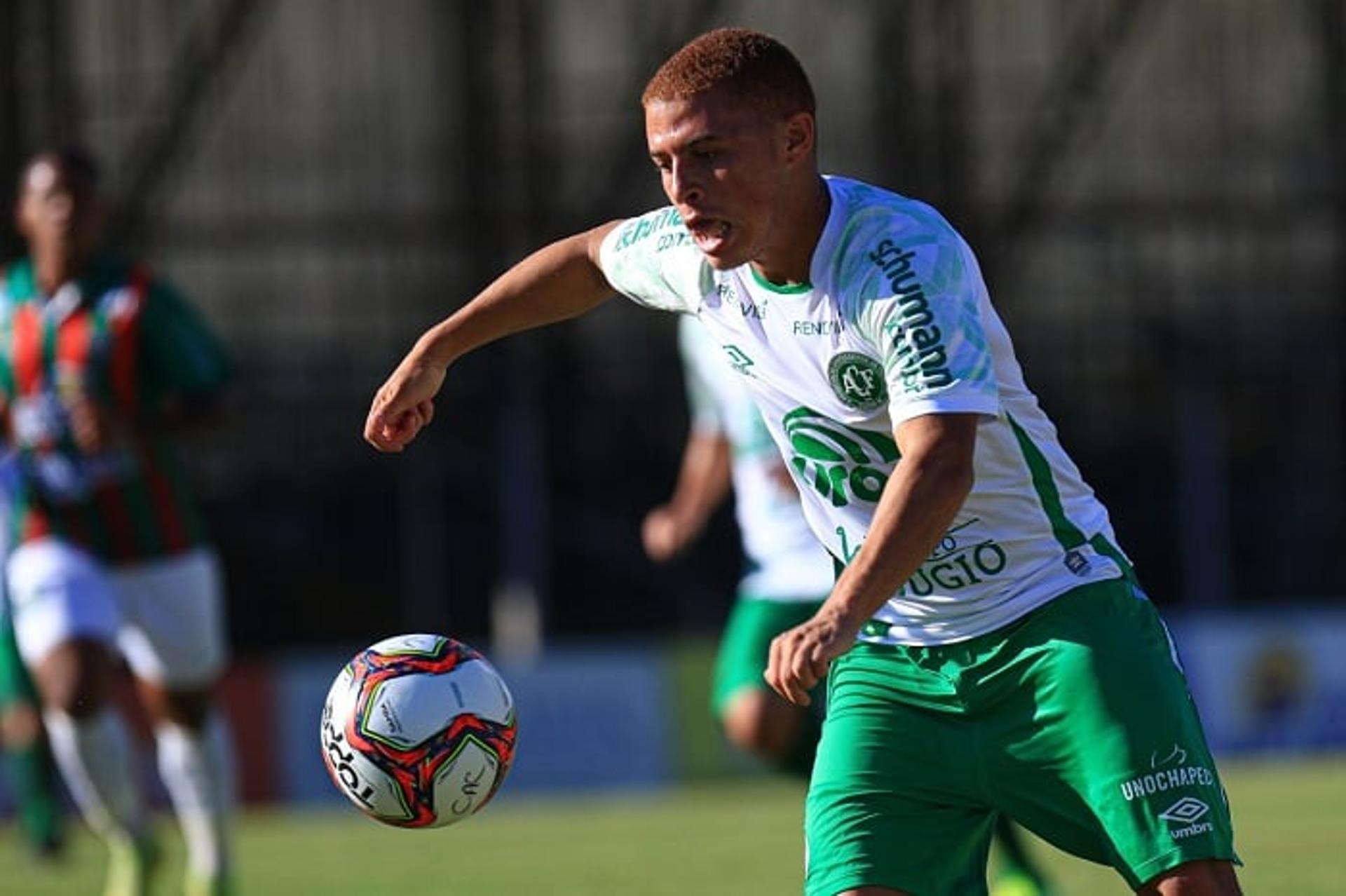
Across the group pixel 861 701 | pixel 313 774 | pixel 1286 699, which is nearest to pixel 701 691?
pixel 313 774

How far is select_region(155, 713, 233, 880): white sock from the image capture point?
32.2 feet

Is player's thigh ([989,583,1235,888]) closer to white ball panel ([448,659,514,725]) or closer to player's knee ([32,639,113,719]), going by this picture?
white ball panel ([448,659,514,725])

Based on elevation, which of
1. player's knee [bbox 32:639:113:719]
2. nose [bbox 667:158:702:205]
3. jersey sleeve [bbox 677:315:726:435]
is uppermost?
nose [bbox 667:158:702:205]

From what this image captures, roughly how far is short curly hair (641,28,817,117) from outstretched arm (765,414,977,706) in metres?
0.65

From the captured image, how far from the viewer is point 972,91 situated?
1033 inches

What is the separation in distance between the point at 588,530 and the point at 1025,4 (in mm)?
6926

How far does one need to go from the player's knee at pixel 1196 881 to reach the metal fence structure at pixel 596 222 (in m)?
16.7

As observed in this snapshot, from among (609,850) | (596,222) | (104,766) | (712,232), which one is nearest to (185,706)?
(104,766)

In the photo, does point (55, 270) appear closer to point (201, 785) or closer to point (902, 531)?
point (201, 785)

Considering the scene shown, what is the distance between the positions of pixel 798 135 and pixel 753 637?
4.30m

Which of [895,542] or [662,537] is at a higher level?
[895,542]

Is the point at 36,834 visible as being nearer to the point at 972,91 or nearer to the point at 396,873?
the point at 396,873

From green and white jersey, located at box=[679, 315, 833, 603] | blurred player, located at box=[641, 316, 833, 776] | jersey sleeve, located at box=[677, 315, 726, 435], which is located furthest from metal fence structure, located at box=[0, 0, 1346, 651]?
green and white jersey, located at box=[679, 315, 833, 603]

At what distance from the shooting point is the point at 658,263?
5629 mm
